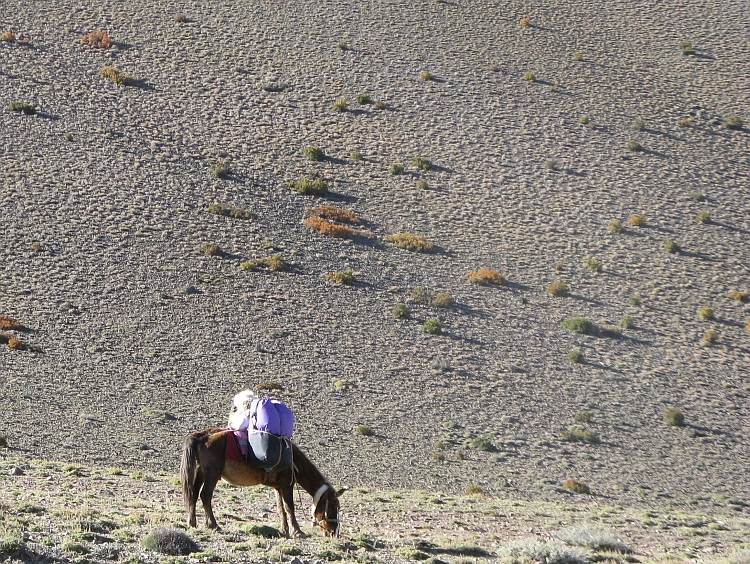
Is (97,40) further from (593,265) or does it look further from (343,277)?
(593,265)

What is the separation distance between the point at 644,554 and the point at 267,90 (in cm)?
3252

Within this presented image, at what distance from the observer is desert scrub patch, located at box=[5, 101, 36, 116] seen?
37656 mm

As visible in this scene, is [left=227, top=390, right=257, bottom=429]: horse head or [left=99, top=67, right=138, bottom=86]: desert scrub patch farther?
[left=99, top=67, right=138, bottom=86]: desert scrub patch

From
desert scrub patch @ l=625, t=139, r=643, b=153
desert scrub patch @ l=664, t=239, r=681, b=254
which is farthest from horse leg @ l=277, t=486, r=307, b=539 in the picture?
desert scrub patch @ l=625, t=139, r=643, b=153

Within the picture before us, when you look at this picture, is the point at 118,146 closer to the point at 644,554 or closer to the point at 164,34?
the point at 164,34

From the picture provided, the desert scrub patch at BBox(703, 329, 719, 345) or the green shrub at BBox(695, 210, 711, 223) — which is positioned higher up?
the green shrub at BBox(695, 210, 711, 223)

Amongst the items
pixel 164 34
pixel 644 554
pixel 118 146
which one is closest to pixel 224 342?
pixel 118 146

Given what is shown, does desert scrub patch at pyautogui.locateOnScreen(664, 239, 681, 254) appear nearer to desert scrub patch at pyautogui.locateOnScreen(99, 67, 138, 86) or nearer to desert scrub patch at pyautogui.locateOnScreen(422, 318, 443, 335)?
desert scrub patch at pyautogui.locateOnScreen(422, 318, 443, 335)

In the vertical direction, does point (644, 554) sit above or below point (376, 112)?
below

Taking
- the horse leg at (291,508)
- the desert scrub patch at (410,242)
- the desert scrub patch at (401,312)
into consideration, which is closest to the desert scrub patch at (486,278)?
the desert scrub patch at (410,242)

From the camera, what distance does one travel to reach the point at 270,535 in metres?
11.6

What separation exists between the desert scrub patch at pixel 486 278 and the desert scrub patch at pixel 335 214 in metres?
5.10

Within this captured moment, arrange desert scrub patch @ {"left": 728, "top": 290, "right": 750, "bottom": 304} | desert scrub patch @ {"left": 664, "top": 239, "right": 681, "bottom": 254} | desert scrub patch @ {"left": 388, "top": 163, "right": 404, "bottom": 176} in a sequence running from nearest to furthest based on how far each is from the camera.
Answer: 1. desert scrub patch @ {"left": 728, "top": 290, "right": 750, "bottom": 304}
2. desert scrub patch @ {"left": 664, "top": 239, "right": 681, "bottom": 254}
3. desert scrub patch @ {"left": 388, "top": 163, "right": 404, "bottom": 176}

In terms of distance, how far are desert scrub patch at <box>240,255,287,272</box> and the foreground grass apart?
1308cm
